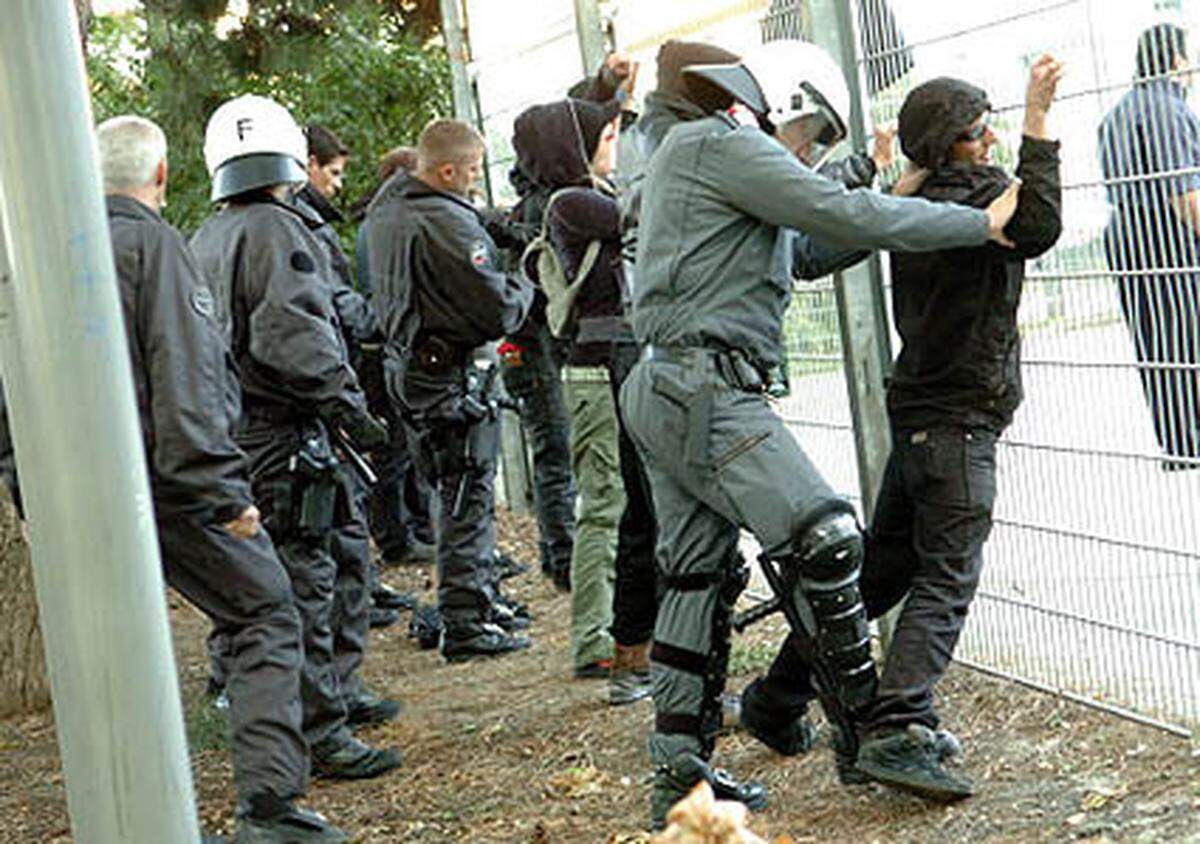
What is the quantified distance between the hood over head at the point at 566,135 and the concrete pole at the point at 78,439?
402cm

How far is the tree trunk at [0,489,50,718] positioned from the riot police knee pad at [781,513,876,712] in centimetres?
449

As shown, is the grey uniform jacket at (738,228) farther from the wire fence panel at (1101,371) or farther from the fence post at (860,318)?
the fence post at (860,318)

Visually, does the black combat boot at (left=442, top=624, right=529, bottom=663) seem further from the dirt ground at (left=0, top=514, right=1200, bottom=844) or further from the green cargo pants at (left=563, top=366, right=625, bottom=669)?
the green cargo pants at (left=563, top=366, right=625, bottom=669)

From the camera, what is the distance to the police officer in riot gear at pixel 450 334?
340 inches

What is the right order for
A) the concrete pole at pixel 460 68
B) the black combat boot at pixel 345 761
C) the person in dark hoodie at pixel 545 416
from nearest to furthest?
1. the black combat boot at pixel 345 761
2. the person in dark hoodie at pixel 545 416
3. the concrete pole at pixel 460 68

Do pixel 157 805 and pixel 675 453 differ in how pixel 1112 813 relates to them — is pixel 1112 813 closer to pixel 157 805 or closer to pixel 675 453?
pixel 675 453

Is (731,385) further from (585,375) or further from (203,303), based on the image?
(585,375)

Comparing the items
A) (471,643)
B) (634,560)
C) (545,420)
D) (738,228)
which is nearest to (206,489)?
(738,228)

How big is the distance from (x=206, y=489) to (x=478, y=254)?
3.05m

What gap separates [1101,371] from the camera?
6.18 m

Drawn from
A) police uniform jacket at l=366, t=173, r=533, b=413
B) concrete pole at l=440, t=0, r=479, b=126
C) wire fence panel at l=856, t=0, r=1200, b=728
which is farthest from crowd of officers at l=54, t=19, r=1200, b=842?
concrete pole at l=440, t=0, r=479, b=126

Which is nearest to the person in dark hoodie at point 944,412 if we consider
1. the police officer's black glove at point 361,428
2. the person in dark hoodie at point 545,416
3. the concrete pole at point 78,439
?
the police officer's black glove at point 361,428

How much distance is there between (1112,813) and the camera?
5539 mm

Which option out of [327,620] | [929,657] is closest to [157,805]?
[929,657]
